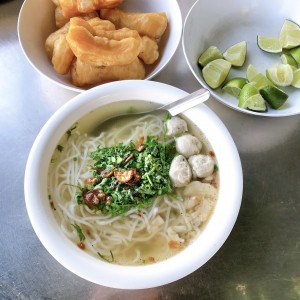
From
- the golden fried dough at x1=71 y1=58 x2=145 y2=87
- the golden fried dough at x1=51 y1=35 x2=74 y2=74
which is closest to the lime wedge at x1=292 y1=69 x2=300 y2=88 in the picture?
the golden fried dough at x1=71 y1=58 x2=145 y2=87

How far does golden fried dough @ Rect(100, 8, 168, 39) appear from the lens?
1.27m

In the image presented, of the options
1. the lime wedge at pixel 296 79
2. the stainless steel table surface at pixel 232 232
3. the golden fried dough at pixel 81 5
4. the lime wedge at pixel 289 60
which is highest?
the golden fried dough at pixel 81 5

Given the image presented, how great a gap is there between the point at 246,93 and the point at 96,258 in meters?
0.69

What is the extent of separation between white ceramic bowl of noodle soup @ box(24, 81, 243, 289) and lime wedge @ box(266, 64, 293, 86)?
41 cm

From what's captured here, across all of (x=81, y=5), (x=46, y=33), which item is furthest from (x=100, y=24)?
(x=46, y=33)

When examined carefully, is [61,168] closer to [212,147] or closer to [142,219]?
[142,219]

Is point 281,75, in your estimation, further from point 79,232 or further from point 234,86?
point 79,232

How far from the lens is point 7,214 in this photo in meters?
1.23

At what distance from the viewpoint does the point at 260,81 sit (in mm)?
1326

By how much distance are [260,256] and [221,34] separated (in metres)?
0.81

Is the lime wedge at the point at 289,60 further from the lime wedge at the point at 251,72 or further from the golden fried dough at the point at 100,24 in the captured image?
the golden fried dough at the point at 100,24

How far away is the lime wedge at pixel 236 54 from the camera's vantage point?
4.50 feet

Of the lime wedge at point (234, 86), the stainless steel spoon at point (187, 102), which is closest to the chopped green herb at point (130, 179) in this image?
the stainless steel spoon at point (187, 102)

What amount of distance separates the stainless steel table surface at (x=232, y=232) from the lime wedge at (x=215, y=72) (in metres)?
0.07
